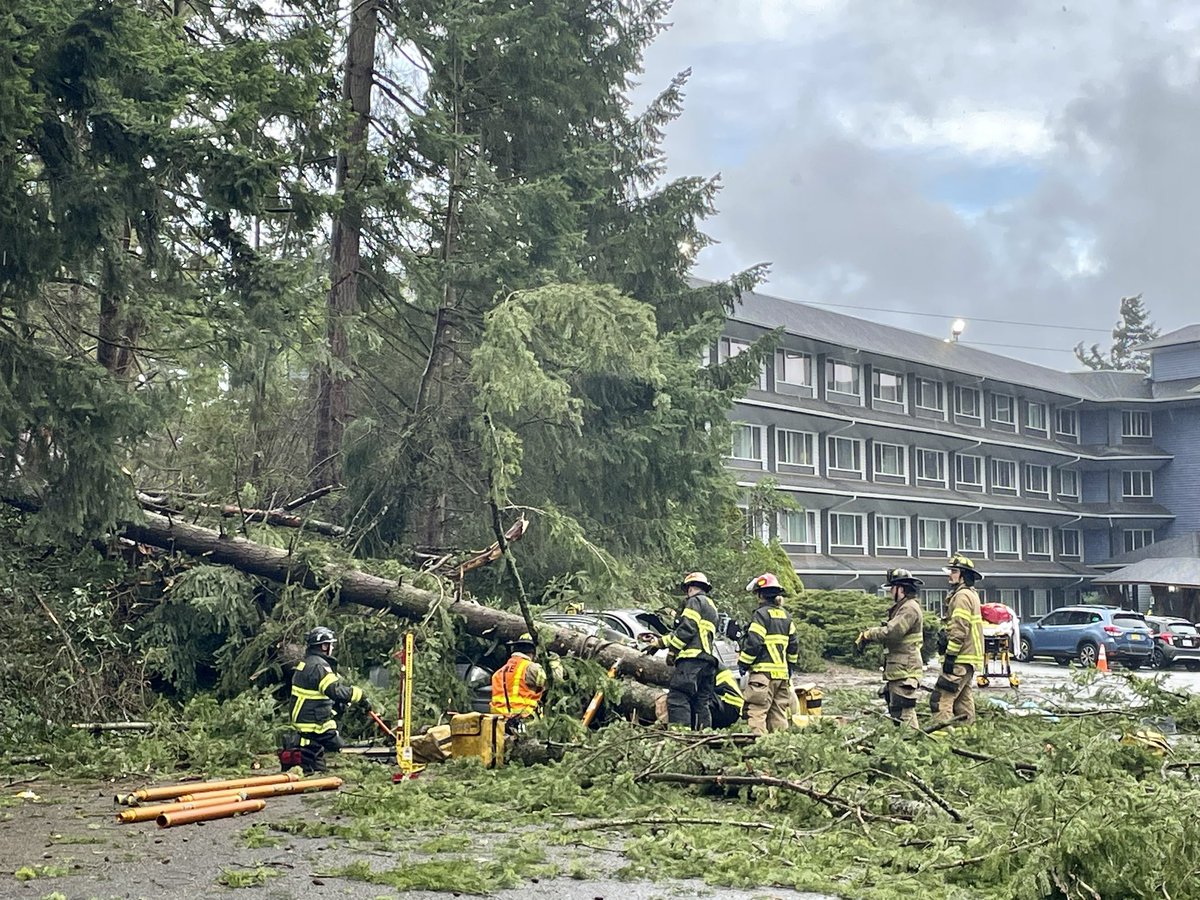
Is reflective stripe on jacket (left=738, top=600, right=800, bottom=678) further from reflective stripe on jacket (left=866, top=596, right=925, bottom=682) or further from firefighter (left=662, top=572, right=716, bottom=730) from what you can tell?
reflective stripe on jacket (left=866, top=596, right=925, bottom=682)

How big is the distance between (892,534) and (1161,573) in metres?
10.3

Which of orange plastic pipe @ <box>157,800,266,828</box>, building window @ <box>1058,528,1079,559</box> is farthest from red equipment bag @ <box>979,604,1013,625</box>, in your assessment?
building window @ <box>1058,528,1079,559</box>

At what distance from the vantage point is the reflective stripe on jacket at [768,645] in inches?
471

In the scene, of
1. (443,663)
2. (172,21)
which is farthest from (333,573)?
(172,21)

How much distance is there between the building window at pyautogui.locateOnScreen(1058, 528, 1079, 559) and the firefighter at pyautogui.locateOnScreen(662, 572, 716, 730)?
158 feet

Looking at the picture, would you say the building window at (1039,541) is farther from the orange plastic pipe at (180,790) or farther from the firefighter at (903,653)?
the orange plastic pipe at (180,790)

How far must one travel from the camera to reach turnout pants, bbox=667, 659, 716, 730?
11.6m

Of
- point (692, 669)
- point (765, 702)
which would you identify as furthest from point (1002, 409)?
point (692, 669)

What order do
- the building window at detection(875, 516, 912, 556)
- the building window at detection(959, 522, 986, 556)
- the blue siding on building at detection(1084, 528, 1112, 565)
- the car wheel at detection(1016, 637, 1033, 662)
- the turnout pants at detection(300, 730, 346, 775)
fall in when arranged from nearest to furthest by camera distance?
the turnout pants at detection(300, 730, 346, 775), the car wheel at detection(1016, 637, 1033, 662), the building window at detection(875, 516, 912, 556), the building window at detection(959, 522, 986, 556), the blue siding on building at detection(1084, 528, 1112, 565)

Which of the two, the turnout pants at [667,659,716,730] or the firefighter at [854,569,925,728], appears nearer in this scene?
the turnout pants at [667,659,716,730]

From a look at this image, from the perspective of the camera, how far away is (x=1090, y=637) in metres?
30.4

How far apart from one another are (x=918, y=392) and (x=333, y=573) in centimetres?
3823

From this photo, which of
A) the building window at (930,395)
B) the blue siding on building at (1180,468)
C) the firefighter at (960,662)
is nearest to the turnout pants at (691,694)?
the firefighter at (960,662)

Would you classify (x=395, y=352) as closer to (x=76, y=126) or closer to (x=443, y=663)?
(x=443, y=663)
